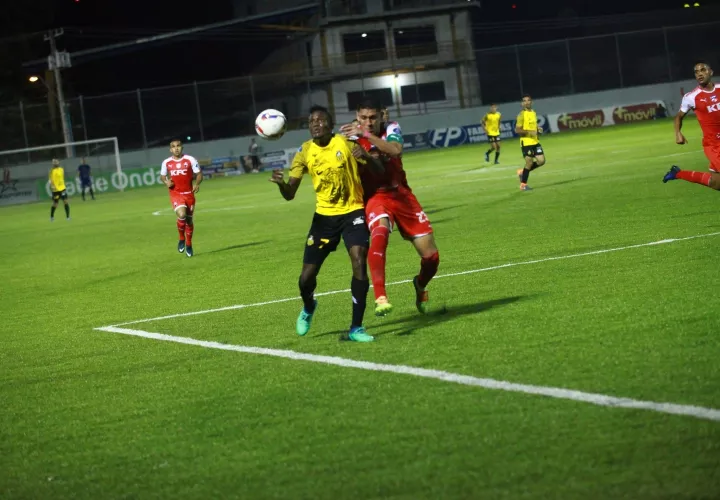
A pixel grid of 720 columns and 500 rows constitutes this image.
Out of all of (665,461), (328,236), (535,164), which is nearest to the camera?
(665,461)

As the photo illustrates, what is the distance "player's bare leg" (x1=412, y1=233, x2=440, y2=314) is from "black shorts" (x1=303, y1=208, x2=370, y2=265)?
858 millimetres

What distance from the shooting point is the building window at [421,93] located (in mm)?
65250

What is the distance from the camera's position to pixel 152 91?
6253 cm

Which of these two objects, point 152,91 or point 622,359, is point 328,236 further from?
point 152,91

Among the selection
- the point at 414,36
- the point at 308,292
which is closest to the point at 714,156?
the point at 308,292

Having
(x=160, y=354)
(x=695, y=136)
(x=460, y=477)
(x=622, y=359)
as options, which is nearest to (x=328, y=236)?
(x=160, y=354)

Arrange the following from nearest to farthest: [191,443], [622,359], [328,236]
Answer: [191,443]
[622,359]
[328,236]

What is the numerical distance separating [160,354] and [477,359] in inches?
121

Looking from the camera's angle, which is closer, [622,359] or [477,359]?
[622,359]

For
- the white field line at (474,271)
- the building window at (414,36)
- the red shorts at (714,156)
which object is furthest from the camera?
the building window at (414,36)

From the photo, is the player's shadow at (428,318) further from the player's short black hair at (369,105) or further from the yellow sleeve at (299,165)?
the player's short black hair at (369,105)

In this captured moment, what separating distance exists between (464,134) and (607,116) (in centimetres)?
782

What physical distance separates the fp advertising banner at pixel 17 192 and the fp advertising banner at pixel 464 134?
20870mm

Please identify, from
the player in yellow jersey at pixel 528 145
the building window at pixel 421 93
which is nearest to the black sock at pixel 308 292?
the player in yellow jersey at pixel 528 145
